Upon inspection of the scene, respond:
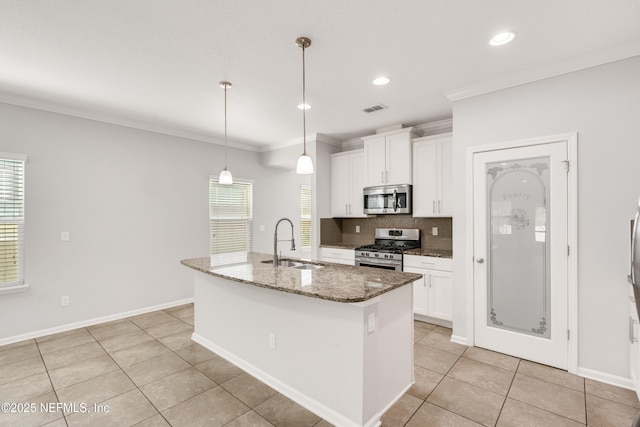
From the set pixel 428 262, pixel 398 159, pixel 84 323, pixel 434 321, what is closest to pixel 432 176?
pixel 398 159

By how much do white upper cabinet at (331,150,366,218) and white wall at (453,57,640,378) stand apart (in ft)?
8.05

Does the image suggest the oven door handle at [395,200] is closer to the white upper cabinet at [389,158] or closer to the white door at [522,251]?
the white upper cabinet at [389,158]

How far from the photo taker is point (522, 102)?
2.88 metres

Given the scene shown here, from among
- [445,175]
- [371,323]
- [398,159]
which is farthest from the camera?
[398,159]

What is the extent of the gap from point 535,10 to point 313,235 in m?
3.75

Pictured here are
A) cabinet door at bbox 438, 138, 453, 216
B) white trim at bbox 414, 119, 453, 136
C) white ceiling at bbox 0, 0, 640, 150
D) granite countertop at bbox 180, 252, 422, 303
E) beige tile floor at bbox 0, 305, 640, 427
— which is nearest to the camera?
granite countertop at bbox 180, 252, 422, 303

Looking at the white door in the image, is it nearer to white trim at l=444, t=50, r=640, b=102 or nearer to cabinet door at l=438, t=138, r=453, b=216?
white trim at l=444, t=50, r=640, b=102

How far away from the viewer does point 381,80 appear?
3.00 m

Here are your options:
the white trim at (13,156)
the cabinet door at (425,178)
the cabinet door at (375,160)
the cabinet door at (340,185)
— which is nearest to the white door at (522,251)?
the cabinet door at (425,178)

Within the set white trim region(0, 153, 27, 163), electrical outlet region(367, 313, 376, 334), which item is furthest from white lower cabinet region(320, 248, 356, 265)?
white trim region(0, 153, 27, 163)

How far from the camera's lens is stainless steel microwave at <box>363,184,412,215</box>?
4.30 meters

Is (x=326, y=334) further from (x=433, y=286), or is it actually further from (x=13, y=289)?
(x=13, y=289)

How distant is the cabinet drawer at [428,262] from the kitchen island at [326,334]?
1473 mm

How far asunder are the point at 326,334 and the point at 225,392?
104 centimetres
